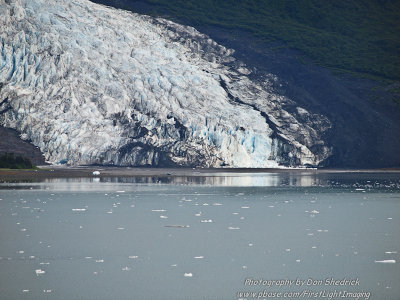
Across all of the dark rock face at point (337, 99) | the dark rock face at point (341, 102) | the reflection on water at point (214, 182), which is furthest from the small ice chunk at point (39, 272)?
the dark rock face at point (341, 102)

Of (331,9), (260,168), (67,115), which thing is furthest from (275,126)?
(331,9)

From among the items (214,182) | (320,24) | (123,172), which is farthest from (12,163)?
(320,24)

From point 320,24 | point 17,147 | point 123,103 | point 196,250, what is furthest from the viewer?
point 320,24

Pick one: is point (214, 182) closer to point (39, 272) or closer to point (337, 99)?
point (39, 272)

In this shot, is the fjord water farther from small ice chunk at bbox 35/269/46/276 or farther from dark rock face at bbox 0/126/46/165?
dark rock face at bbox 0/126/46/165

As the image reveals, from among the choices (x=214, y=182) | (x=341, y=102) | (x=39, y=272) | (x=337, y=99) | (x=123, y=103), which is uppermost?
(x=337, y=99)

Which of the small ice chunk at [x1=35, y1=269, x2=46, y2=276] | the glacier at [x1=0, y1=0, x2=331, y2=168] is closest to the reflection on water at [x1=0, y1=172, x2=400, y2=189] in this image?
the glacier at [x1=0, y1=0, x2=331, y2=168]
